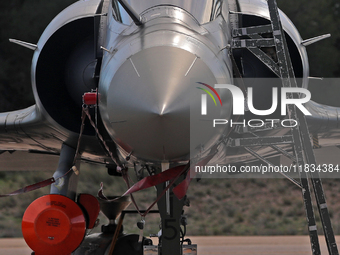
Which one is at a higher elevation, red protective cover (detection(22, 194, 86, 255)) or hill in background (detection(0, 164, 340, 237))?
hill in background (detection(0, 164, 340, 237))

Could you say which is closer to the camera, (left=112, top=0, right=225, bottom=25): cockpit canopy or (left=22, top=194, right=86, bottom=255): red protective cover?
(left=112, top=0, right=225, bottom=25): cockpit canopy

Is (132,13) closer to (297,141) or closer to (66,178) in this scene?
(297,141)

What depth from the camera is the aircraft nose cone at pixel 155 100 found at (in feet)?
9.15

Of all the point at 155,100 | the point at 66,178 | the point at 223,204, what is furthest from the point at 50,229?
the point at 223,204

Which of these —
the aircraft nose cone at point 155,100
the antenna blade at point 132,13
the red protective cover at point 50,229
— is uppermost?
the antenna blade at point 132,13

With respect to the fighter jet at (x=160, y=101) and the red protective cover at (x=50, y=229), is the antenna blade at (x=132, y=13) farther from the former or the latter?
the red protective cover at (x=50, y=229)

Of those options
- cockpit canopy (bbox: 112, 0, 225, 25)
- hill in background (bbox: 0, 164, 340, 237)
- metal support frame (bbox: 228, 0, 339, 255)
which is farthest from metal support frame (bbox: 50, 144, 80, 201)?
hill in background (bbox: 0, 164, 340, 237)

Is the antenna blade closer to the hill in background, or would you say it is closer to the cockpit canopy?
the cockpit canopy

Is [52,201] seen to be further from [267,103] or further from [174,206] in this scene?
[267,103]

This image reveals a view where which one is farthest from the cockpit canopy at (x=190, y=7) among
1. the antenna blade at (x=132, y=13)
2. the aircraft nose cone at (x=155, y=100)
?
the aircraft nose cone at (x=155, y=100)

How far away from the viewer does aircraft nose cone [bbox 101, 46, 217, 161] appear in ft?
9.15

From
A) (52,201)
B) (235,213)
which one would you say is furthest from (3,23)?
(52,201)

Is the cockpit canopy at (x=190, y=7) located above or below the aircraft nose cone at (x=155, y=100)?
above

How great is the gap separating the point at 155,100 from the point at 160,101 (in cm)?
3
